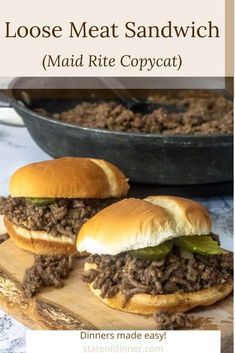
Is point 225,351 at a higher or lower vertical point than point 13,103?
lower

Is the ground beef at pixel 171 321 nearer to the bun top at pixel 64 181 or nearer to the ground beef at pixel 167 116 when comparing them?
the bun top at pixel 64 181

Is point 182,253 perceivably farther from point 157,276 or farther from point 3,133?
point 3,133

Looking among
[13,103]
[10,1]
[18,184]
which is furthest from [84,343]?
[13,103]

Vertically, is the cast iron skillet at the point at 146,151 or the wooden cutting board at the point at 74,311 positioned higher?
the cast iron skillet at the point at 146,151

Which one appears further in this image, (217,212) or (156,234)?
(217,212)

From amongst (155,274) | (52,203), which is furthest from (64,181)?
(155,274)

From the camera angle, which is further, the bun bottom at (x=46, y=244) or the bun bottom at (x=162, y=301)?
the bun bottom at (x=46, y=244)

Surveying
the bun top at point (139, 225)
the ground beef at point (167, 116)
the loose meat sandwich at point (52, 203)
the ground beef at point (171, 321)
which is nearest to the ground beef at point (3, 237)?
the loose meat sandwich at point (52, 203)
